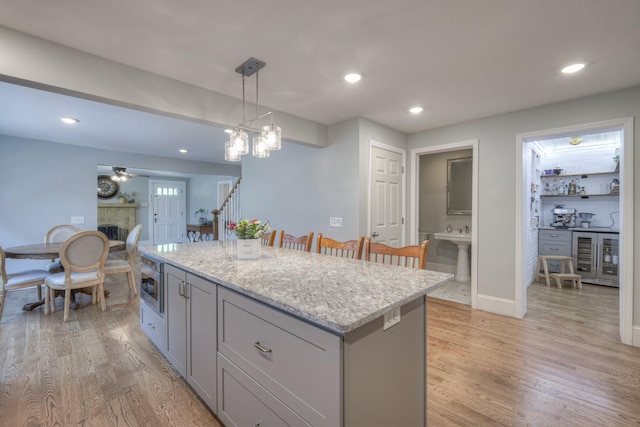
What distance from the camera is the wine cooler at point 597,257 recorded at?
4375mm

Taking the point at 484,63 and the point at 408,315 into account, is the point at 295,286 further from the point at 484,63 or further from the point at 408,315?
the point at 484,63

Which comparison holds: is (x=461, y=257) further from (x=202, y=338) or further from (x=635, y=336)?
(x=202, y=338)

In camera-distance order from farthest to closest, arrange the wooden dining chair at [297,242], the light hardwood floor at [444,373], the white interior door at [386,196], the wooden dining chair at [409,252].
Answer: the white interior door at [386,196] → the wooden dining chair at [297,242] → the wooden dining chair at [409,252] → the light hardwood floor at [444,373]

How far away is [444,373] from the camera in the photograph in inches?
82.7

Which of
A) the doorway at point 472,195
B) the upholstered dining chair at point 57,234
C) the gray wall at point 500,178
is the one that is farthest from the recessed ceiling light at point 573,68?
the upholstered dining chair at point 57,234

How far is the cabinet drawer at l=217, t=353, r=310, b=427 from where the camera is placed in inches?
46.4

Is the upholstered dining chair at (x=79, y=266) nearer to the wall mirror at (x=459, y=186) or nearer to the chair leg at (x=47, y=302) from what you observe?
the chair leg at (x=47, y=302)

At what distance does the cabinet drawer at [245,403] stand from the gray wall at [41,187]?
5.04 metres

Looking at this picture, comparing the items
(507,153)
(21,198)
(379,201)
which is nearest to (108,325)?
(21,198)

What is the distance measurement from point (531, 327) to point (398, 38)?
10.3 ft

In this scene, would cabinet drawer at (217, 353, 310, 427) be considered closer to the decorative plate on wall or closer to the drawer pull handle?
the drawer pull handle

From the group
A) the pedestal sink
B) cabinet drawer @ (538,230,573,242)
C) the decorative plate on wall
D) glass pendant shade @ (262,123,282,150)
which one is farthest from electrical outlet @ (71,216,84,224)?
cabinet drawer @ (538,230,573,242)

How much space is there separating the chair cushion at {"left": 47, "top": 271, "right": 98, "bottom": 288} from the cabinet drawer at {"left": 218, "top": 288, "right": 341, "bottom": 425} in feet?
9.32

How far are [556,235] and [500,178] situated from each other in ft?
8.62
